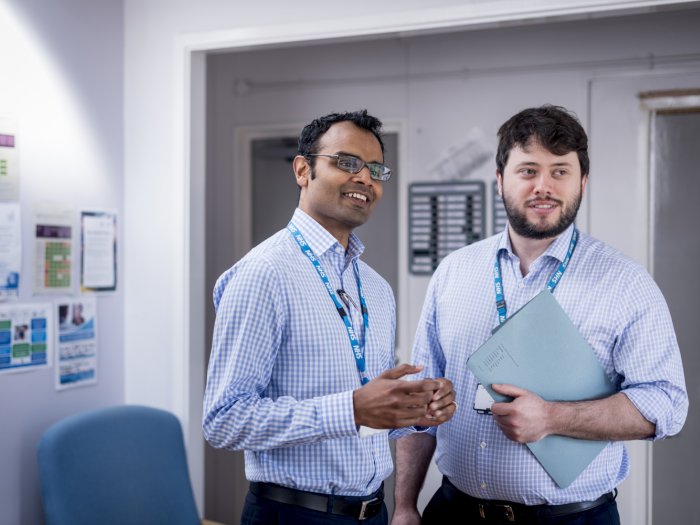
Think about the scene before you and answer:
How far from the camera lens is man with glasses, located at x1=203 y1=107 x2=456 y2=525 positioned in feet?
5.20

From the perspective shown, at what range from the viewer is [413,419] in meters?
1.58

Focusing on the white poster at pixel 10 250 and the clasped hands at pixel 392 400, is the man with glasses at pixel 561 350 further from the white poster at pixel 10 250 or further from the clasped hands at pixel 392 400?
the white poster at pixel 10 250

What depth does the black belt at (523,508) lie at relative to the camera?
1.82 metres

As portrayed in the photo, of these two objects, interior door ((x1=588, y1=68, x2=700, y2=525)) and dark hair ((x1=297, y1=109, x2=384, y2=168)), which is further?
interior door ((x1=588, y1=68, x2=700, y2=525))

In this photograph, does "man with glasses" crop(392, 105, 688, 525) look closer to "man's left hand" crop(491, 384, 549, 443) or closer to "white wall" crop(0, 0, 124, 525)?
"man's left hand" crop(491, 384, 549, 443)

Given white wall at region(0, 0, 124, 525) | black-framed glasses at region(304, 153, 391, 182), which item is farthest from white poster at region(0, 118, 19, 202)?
black-framed glasses at region(304, 153, 391, 182)

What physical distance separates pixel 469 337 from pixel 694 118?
207 centimetres

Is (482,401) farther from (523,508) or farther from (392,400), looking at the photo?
(392,400)

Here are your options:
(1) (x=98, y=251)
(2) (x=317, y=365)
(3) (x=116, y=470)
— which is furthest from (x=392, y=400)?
(1) (x=98, y=251)

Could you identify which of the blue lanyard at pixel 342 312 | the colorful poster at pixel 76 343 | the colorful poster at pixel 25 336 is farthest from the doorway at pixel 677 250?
the colorful poster at pixel 25 336

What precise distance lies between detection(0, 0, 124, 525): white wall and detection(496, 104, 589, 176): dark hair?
68.4 inches

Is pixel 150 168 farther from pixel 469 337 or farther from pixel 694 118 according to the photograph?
pixel 694 118

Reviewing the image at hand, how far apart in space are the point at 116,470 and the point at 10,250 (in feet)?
2.82

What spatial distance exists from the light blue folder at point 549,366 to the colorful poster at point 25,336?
169 cm
